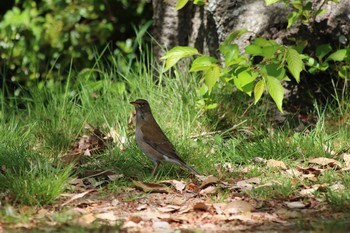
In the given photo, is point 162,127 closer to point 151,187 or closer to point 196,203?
point 151,187

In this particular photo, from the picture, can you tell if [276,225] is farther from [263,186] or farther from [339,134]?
[339,134]

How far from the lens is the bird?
6137 millimetres

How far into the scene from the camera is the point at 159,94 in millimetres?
8008

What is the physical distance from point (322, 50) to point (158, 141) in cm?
224

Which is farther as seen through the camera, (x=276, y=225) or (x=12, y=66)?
(x=12, y=66)

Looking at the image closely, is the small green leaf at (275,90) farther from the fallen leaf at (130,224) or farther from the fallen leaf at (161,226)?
the fallen leaf at (130,224)

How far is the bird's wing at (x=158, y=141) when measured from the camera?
6.15 meters

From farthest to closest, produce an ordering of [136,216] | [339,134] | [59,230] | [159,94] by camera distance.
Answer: [159,94] → [339,134] → [136,216] → [59,230]

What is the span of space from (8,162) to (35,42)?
195 inches

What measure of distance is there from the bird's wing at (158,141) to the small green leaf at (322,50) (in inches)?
80.0

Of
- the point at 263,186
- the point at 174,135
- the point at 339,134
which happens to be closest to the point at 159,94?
the point at 174,135

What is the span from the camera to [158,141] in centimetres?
633

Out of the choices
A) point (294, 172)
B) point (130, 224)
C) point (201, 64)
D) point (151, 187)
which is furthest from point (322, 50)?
point (130, 224)

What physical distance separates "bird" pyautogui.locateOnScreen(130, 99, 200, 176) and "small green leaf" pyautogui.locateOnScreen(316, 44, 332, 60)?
195cm
